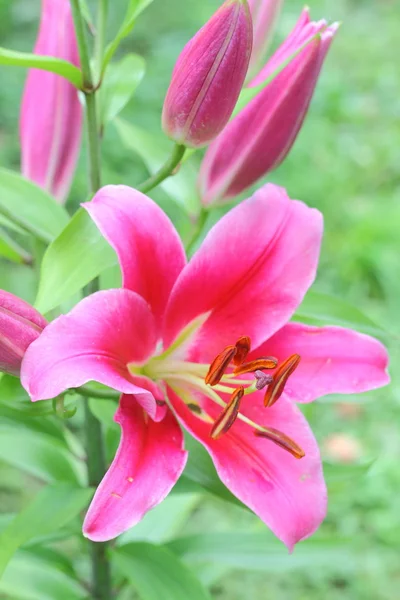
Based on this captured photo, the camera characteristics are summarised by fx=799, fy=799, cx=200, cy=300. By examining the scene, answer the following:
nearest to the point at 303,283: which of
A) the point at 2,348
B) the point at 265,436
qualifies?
the point at 265,436

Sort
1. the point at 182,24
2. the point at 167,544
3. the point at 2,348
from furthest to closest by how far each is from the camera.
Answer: the point at 182,24 < the point at 167,544 < the point at 2,348

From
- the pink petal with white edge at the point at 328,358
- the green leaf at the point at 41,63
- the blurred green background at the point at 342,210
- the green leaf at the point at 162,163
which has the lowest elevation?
the blurred green background at the point at 342,210

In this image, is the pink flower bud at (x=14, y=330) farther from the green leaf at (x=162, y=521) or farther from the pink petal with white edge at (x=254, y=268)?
the green leaf at (x=162, y=521)

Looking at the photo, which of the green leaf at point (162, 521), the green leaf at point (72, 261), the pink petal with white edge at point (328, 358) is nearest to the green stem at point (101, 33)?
A: the green leaf at point (72, 261)

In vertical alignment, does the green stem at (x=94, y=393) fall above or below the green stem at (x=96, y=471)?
above

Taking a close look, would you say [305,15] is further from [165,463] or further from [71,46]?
[165,463]

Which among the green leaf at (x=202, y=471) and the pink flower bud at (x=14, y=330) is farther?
the green leaf at (x=202, y=471)

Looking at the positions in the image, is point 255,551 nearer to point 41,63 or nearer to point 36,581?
point 36,581

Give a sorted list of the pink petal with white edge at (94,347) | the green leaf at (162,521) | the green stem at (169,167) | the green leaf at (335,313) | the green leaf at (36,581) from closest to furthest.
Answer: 1. the pink petal with white edge at (94,347)
2. the green stem at (169,167)
3. the green leaf at (335,313)
4. the green leaf at (36,581)
5. the green leaf at (162,521)
